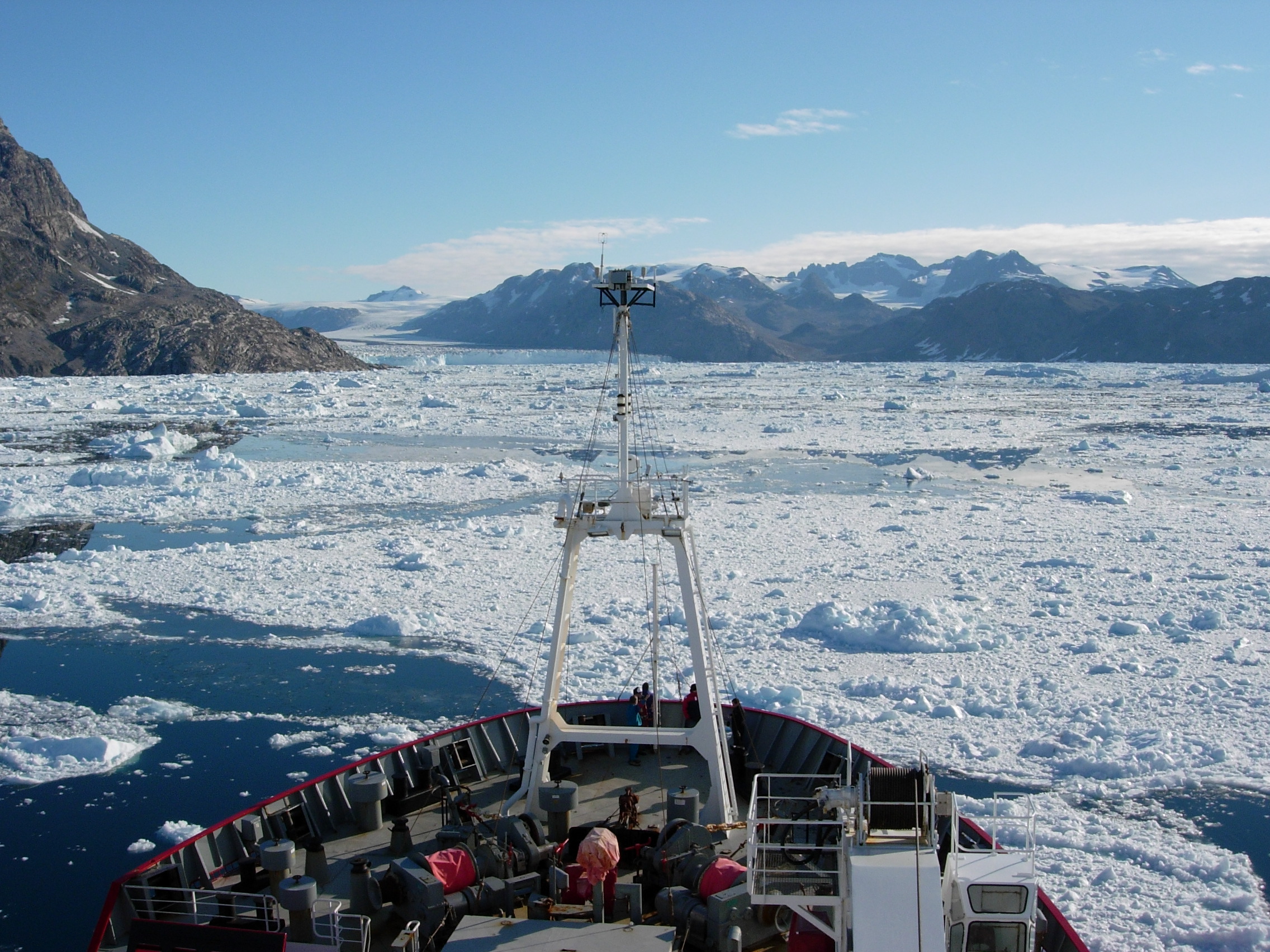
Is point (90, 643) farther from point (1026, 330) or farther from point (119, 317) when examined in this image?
point (1026, 330)

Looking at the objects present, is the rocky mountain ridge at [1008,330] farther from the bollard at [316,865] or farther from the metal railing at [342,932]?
the metal railing at [342,932]

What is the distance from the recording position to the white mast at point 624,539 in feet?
27.3

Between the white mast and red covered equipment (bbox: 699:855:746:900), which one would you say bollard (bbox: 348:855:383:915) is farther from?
red covered equipment (bbox: 699:855:746:900)

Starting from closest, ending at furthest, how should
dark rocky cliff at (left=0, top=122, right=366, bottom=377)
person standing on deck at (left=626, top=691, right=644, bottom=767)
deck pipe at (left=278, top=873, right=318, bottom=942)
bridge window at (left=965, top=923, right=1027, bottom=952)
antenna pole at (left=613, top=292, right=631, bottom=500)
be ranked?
bridge window at (left=965, top=923, right=1027, bottom=952)
deck pipe at (left=278, top=873, right=318, bottom=942)
antenna pole at (left=613, top=292, right=631, bottom=500)
person standing on deck at (left=626, top=691, right=644, bottom=767)
dark rocky cliff at (left=0, top=122, right=366, bottom=377)

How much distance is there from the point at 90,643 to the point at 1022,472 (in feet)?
86.6

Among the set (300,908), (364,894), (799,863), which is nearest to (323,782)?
(364,894)

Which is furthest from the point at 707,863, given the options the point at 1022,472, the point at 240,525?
the point at 1022,472

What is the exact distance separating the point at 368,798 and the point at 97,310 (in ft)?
325

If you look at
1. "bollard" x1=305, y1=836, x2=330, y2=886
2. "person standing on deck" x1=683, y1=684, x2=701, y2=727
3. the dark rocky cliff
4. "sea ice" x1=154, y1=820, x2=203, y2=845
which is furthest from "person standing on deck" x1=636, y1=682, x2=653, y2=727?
the dark rocky cliff

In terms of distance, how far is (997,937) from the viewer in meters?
5.97

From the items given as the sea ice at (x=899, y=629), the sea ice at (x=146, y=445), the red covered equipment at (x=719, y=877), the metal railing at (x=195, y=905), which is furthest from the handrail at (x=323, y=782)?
the sea ice at (x=146, y=445)

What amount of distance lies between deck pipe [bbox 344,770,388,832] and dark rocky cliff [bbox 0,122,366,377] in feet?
269

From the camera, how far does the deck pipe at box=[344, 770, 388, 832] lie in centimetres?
873

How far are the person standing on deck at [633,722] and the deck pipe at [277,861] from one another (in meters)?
3.18
